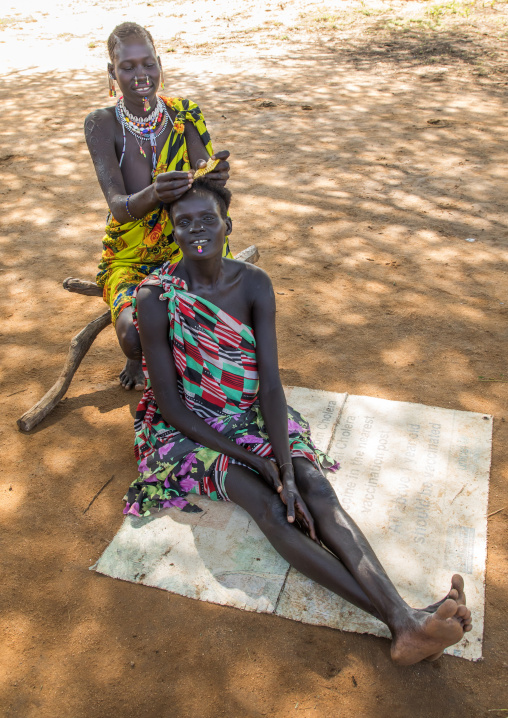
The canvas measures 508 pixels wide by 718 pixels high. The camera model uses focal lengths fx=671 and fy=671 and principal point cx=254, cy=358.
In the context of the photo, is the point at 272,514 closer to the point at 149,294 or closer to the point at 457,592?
the point at 457,592

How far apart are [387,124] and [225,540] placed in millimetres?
5572

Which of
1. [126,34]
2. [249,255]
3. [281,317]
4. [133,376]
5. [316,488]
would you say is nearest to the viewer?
[316,488]

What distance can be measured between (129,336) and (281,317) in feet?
3.99

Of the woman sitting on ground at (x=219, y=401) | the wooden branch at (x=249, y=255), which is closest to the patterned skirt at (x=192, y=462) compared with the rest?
the woman sitting on ground at (x=219, y=401)

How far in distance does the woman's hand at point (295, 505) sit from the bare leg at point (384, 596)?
1.3 inches

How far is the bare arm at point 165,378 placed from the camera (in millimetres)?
2459

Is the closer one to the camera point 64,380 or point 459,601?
point 459,601

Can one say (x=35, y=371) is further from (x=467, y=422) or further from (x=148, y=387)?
(x=467, y=422)

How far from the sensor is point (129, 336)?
2.93 meters

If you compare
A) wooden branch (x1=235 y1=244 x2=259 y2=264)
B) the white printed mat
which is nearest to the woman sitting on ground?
the white printed mat

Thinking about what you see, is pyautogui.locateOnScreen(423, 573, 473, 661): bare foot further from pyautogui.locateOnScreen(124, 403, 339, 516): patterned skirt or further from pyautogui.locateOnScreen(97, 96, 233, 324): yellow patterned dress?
pyautogui.locateOnScreen(97, 96, 233, 324): yellow patterned dress

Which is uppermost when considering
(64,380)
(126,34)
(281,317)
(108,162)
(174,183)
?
(126,34)

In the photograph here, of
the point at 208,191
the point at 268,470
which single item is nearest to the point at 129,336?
the point at 208,191

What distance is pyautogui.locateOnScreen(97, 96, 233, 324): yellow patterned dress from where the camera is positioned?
3.17 metres
